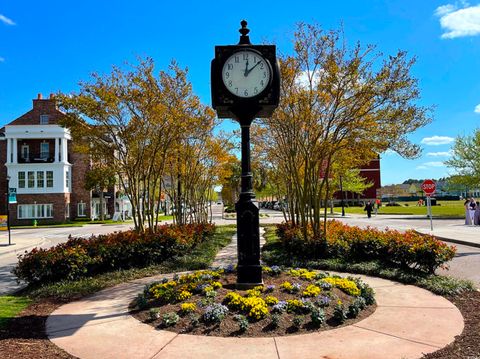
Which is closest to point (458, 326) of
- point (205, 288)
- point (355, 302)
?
point (355, 302)

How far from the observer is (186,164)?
785 inches

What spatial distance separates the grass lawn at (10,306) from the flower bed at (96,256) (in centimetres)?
101

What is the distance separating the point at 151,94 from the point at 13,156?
4096 cm

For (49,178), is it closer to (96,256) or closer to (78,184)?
(78,184)

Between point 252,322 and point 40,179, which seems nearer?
point 252,322

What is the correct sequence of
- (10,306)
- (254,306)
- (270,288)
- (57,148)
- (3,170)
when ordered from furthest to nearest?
(3,170) < (57,148) < (10,306) < (270,288) < (254,306)

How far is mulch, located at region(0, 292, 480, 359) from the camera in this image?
4.68m

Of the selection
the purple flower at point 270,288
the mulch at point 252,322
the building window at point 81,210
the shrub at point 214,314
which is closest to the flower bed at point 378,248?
the mulch at point 252,322

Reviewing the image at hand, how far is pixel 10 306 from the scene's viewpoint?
7145 millimetres

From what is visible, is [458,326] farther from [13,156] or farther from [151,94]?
[13,156]

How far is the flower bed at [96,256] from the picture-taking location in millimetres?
9039

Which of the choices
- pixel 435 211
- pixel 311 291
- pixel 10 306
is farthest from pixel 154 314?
pixel 435 211

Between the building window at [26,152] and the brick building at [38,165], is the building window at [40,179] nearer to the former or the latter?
the brick building at [38,165]

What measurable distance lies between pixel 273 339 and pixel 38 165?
156ft
